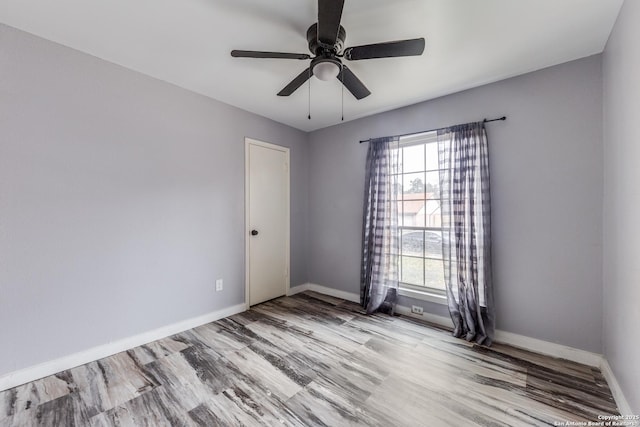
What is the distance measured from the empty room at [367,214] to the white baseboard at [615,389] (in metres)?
0.02

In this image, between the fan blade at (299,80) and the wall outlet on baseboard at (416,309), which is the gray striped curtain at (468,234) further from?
the fan blade at (299,80)

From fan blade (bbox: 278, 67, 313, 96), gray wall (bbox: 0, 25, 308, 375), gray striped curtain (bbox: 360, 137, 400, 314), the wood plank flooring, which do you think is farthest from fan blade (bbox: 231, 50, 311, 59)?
the wood plank flooring

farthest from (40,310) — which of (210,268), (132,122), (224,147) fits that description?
(224,147)

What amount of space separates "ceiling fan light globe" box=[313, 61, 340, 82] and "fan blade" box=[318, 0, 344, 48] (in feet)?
0.35

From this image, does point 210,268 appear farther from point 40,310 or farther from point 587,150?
point 587,150

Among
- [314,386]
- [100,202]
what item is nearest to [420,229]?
[314,386]

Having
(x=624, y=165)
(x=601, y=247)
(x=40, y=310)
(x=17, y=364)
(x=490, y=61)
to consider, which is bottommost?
(x=17, y=364)

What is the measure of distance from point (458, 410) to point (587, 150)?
7.27ft

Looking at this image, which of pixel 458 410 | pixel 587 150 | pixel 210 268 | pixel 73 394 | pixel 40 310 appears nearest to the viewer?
pixel 458 410

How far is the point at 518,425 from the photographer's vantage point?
58.7 inches

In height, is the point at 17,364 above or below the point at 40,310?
below

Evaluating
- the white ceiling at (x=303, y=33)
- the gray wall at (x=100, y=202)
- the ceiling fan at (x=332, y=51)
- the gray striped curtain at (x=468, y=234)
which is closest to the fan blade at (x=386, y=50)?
the ceiling fan at (x=332, y=51)

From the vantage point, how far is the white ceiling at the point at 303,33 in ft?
5.26

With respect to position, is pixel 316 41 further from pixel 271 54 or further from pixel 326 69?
pixel 271 54
